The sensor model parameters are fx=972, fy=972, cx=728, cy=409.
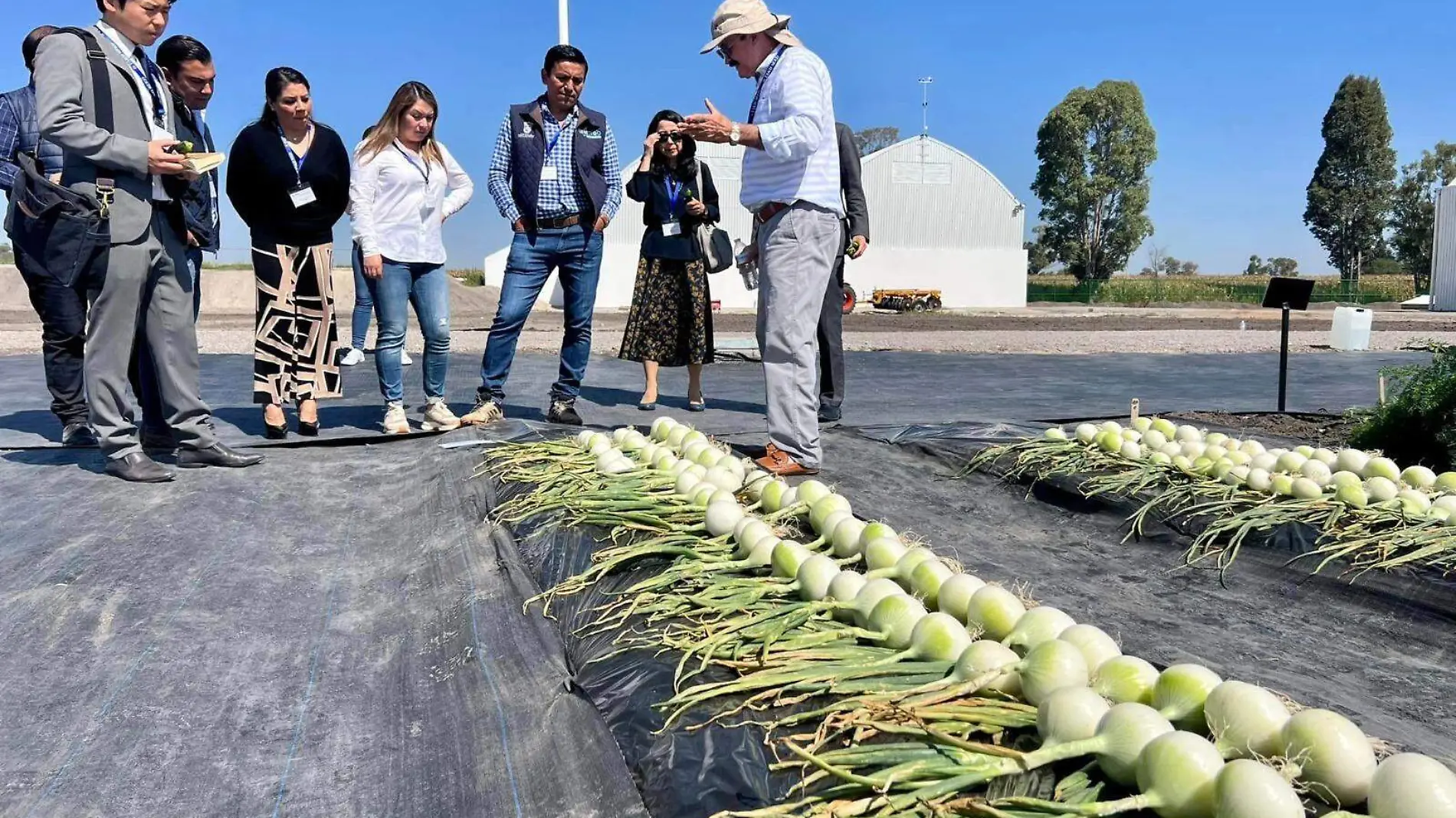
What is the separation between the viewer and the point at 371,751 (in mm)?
1724

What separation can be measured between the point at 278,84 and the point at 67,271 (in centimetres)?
126

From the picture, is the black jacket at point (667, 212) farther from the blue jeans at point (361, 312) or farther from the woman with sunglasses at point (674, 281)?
the blue jeans at point (361, 312)

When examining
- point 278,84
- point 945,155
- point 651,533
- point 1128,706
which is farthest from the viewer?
point 945,155

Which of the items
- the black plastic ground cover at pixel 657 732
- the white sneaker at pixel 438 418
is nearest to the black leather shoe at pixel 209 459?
the white sneaker at pixel 438 418

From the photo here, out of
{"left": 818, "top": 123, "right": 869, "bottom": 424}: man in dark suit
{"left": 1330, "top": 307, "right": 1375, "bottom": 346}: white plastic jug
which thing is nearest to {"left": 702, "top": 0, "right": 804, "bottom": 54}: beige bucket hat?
{"left": 818, "top": 123, "right": 869, "bottom": 424}: man in dark suit

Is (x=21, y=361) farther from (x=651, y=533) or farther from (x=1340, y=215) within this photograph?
(x=1340, y=215)

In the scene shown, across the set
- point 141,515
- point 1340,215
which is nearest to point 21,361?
point 141,515

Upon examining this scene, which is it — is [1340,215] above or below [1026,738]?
above

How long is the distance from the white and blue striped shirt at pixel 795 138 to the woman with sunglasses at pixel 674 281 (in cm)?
175

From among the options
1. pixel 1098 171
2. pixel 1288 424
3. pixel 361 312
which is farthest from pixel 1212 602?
pixel 1098 171

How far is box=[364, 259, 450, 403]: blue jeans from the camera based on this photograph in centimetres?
449

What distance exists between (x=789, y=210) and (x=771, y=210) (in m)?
0.10

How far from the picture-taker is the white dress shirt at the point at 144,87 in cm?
335

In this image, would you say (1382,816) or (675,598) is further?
(675,598)
